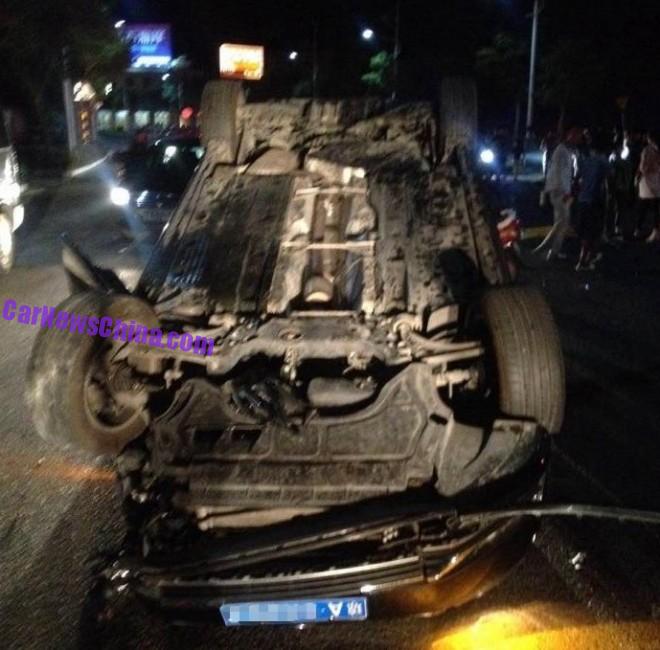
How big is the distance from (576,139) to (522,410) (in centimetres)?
823

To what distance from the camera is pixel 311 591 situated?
3.12 meters

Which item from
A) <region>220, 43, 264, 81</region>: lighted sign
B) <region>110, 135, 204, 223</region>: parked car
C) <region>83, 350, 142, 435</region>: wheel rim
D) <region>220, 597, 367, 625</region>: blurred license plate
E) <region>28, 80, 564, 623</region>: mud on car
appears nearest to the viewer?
<region>220, 597, 367, 625</region>: blurred license plate

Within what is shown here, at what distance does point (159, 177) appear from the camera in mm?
12422

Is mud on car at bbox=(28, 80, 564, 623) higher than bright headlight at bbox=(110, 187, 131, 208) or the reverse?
higher

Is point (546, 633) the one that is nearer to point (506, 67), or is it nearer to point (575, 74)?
point (575, 74)

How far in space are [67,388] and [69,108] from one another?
107 ft

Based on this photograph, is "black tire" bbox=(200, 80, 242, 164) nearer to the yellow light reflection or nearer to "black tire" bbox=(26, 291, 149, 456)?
"black tire" bbox=(26, 291, 149, 456)

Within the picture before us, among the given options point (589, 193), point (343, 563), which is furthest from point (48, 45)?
point (343, 563)

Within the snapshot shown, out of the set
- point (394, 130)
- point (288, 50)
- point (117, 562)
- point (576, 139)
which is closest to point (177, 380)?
point (117, 562)

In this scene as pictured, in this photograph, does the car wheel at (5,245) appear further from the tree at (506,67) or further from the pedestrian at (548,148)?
the tree at (506,67)

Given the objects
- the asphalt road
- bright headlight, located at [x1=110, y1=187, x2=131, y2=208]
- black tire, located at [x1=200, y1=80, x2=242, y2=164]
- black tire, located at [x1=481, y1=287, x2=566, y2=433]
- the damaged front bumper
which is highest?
black tire, located at [x1=200, y1=80, x2=242, y2=164]

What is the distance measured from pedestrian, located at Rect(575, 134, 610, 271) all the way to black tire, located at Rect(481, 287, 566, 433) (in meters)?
7.31

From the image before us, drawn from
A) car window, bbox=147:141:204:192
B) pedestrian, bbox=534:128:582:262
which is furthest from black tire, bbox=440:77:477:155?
car window, bbox=147:141:204:192

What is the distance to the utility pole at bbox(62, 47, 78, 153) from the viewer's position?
32550 mm
